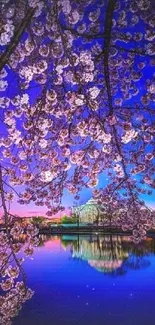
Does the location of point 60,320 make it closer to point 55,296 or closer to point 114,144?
point 55,296

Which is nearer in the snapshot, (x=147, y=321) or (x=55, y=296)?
(x=147, y=321)

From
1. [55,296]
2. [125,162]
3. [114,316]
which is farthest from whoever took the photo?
[55,296]

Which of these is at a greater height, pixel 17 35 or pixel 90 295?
pixel 17 35

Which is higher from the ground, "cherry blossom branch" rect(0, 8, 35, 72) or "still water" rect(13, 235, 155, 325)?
"cherry blossom branch" rect(0, 8, 35, 72)

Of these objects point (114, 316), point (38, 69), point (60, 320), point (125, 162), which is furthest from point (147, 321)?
point (38, 69)

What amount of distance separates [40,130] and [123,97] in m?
2.36

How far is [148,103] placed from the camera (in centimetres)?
775

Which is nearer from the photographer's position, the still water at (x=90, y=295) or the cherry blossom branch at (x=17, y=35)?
the cherry blossom branch at (x=17, y=35)

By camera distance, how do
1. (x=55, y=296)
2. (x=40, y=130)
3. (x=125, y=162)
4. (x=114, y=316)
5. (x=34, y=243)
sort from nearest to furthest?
Result: (x=40, y=130) → (x=34, y=243) → (x=125, y=162) → (x=114, y=316) → (x=55, y=296)

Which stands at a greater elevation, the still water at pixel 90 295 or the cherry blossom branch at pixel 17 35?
the cherry blossom branch at pixel 17 35

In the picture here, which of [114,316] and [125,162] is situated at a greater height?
[125,162]

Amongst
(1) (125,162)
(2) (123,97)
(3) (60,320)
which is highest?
(2) (123,97)

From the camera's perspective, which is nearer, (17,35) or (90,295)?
(17,35)

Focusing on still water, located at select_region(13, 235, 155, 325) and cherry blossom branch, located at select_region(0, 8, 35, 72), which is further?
still water, located at select_region(13, 235, 155, 325)
